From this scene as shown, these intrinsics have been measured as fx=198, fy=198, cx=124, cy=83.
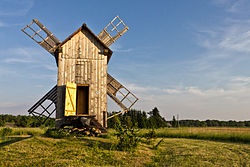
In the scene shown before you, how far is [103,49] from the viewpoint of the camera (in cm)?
1199

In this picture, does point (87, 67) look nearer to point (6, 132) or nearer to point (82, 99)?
point (82, 99)

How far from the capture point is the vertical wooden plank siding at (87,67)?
11336mm

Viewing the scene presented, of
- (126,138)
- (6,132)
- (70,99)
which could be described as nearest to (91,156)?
(126,138)

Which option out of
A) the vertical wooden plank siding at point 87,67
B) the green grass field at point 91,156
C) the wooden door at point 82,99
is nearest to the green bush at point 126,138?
the green grass field at point 91,156

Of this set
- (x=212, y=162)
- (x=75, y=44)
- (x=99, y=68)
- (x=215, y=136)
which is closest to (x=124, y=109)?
(x=99, y=68)

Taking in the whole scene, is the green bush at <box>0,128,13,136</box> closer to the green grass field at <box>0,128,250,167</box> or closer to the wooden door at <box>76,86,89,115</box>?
the wooden door at <box>76,86,89,115</box>

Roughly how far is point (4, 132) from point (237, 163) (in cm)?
1438

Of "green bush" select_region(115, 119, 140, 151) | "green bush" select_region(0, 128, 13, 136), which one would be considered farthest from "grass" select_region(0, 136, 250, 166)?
"green bush" select_region(0, 128, 13, 136)

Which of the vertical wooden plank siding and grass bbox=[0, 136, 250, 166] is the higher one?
the vertical wooden plank siding

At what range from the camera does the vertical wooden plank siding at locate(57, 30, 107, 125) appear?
1134 centimetres

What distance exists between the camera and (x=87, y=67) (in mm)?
11648

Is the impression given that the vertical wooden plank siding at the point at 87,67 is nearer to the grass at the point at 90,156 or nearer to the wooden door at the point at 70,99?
the wooden door at the point at 70,99

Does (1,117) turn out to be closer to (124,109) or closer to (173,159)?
(124,109)

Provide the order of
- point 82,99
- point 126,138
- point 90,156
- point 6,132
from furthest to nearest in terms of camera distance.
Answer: point 6,132
point 82,99
point 126,138
point 90,156
